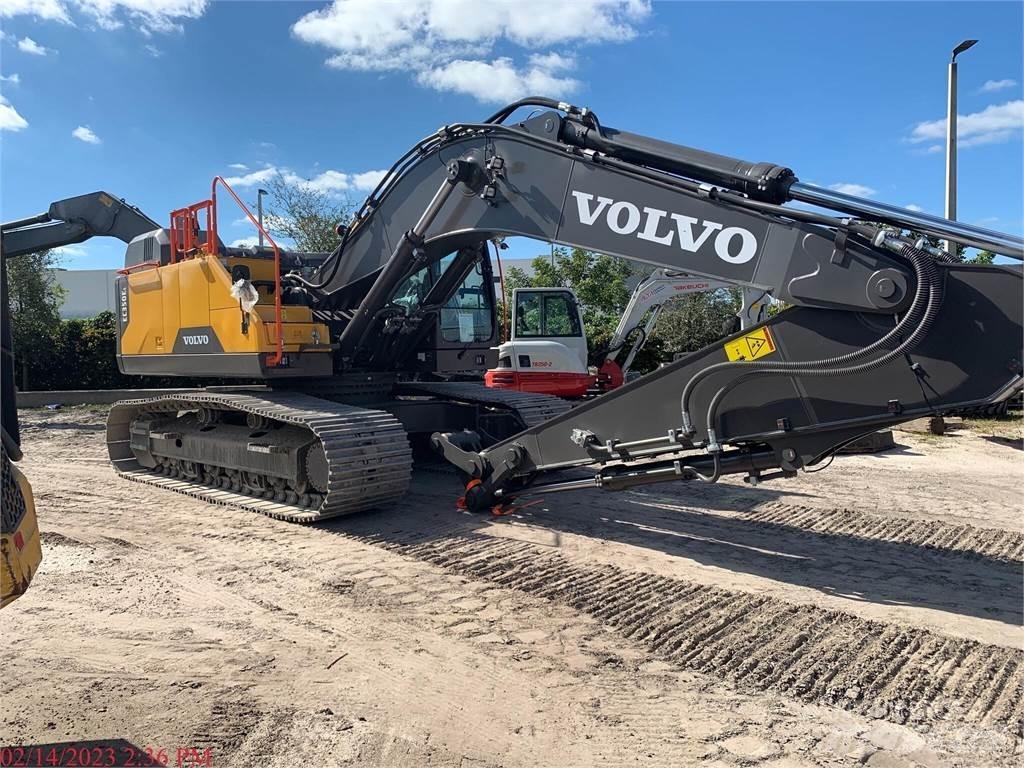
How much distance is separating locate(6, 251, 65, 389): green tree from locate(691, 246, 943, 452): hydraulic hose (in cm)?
1900

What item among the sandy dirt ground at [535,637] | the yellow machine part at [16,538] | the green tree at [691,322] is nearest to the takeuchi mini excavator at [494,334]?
the sandy dirt ground at [535,637]

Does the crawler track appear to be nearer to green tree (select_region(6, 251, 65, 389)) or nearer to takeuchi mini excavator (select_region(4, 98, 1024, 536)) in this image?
takeuchi mini excavator (select_region(4, 98, 1024, 536))

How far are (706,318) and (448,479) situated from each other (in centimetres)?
1769

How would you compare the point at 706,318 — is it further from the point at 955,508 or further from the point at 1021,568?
the point at 1021,568

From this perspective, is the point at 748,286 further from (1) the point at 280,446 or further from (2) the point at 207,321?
(2) the point at 207,321

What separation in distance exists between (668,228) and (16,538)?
3.72 m

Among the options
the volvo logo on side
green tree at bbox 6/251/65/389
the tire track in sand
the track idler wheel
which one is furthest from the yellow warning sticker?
green tree at bbox 6/251/65/389

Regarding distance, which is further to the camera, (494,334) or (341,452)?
(494,334)

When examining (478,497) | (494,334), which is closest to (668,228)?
(478,497)

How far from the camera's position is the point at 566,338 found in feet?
50.4

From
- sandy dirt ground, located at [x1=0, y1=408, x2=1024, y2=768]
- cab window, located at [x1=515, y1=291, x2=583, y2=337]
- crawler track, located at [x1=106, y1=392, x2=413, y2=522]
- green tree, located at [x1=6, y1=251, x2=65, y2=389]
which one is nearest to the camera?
sandy dirt ground, located at [x1=0, y1=408, x2=1024, y2=768]

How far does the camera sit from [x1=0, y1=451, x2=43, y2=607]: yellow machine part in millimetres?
2645

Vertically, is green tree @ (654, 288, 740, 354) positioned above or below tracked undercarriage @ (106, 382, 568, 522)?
above

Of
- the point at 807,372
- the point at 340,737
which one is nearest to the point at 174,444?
the point at 340,737
